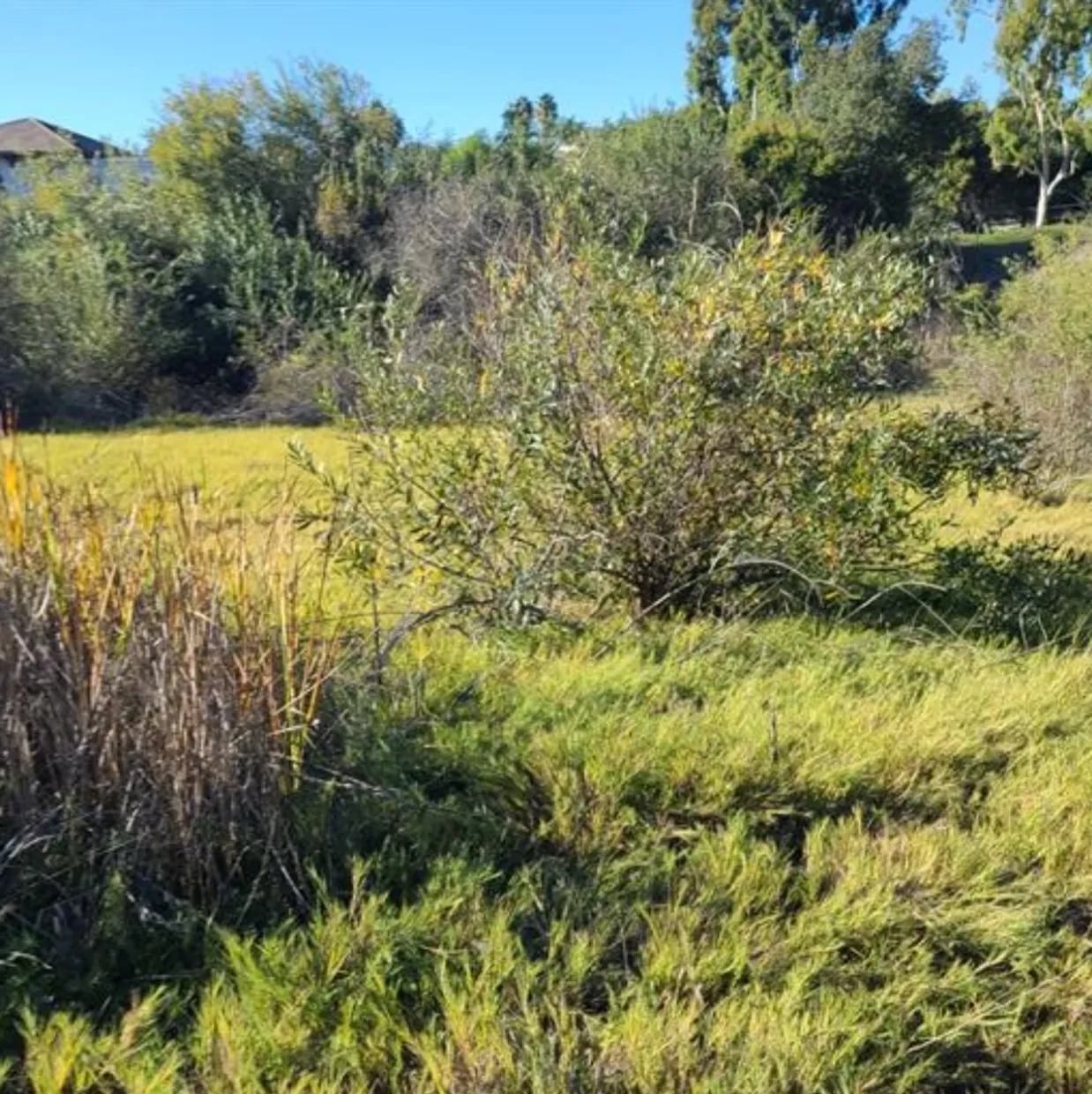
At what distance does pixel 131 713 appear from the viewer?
8.81 feet

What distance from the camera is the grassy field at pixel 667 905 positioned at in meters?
2.14

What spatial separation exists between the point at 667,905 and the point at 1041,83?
28.0 metres

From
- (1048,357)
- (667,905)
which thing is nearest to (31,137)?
(1048,357)

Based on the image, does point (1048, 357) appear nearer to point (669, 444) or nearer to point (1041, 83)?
point (669, 444)

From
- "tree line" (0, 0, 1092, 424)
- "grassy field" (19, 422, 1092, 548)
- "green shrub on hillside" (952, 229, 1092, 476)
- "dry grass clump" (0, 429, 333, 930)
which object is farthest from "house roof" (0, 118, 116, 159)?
"dry grass clump" (0, 429, 333, 930)

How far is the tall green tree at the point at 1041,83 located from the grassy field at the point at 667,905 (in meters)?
15.1

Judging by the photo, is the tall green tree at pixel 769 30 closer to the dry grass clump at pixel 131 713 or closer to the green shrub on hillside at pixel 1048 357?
the green shrub on hillside at pixel 1048 357

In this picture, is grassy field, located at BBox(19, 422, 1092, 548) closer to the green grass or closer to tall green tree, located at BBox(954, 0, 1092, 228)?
the green grass

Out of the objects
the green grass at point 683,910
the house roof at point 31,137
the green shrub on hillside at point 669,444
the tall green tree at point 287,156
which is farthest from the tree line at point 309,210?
the house roof at point 31,137

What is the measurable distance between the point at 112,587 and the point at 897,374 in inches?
162

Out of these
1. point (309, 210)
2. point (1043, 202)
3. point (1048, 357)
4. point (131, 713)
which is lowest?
point (131, 713)

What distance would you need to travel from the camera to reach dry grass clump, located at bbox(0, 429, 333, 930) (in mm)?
2600

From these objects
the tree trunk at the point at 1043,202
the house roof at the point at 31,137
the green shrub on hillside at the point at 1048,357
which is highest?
the house roof at the point at 31,137

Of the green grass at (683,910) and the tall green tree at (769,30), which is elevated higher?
the tall green tree at (769,30)
